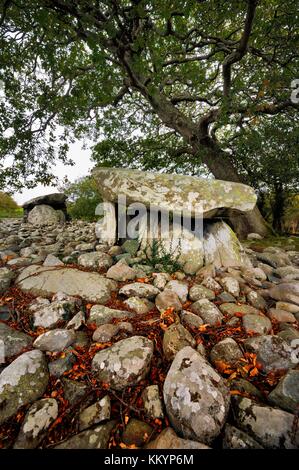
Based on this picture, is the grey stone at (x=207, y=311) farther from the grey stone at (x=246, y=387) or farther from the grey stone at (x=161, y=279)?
the grey stone at (x=246, y=387)

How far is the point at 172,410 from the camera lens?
143 centimetres

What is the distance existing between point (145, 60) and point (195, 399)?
14.6ft

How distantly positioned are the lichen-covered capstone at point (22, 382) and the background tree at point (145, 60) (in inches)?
136

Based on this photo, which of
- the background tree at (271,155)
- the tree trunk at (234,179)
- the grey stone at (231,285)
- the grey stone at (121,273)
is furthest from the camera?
the tree trunk at (234,179)

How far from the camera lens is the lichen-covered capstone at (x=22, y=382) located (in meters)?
1.47

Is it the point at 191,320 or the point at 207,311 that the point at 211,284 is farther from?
the point at 191,320

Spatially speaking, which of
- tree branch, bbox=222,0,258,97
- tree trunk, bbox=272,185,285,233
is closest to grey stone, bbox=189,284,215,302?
tree branch, bbox=222,0,258,97

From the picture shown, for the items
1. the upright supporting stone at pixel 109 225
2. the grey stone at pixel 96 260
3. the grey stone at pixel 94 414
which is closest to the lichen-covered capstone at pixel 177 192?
the upright supporting stone at pixel 109 225

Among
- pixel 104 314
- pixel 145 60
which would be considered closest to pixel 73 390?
pixel 104 314

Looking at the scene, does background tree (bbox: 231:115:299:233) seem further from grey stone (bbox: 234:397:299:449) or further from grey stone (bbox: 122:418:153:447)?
grey stone (bbox: 122:418:153:447)

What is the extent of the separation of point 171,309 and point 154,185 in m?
1.93

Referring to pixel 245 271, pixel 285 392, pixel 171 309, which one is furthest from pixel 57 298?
pixel 245 271

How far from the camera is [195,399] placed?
144 cm

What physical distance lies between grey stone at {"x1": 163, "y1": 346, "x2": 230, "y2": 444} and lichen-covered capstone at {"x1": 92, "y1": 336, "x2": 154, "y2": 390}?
216 millimetres
